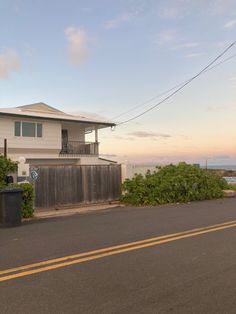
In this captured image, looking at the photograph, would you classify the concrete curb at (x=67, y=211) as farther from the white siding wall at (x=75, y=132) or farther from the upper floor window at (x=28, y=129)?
the white siding wall at (x=75, y=132)

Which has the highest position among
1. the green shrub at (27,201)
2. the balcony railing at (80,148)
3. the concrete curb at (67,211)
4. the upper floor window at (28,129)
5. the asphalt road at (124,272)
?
the upper floor window at (28,129)

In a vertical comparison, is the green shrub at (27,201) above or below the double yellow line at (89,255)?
above

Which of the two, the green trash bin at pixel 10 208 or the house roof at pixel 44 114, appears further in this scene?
the house roof at pixel 44 114

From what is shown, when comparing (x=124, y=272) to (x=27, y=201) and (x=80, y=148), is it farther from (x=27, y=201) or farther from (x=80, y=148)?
(x=80, y=148)

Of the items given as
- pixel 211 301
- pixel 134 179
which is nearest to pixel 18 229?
pixel 211 301

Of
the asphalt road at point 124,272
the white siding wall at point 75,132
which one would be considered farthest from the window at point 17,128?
the asphalt road at point 124,272

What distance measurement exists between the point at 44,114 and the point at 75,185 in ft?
44.9

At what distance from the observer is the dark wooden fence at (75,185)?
1591cm

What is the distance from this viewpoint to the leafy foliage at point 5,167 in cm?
1293

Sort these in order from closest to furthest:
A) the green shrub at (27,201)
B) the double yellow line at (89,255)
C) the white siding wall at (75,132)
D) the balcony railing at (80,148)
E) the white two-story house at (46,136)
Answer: the double yellow line at (89,255) < the green shrub at (27,201) < the white two-story house at (46,136) < the balcony railing at (80,148) < the white siding wall at (75,132)

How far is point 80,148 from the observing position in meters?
32.3

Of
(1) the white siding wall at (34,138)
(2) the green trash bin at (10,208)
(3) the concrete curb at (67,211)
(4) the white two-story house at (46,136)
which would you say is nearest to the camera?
(2) the green trash bin at (10,208)

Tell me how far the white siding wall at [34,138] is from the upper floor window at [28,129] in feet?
0.78

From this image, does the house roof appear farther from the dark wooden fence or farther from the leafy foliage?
the leafy foliage
